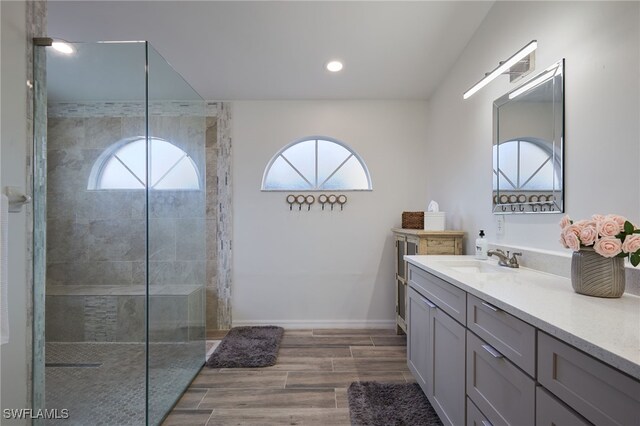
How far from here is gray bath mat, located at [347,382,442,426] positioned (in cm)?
176

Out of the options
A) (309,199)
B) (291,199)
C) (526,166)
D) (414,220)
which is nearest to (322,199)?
(309,199)

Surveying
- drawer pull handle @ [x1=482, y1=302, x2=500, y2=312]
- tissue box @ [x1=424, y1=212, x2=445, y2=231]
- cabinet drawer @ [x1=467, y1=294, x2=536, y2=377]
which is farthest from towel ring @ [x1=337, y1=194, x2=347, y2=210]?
drawer pull handle @ [x1=482, y1=302, x2=500, y2=312]

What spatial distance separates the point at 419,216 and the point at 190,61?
2.54 meters

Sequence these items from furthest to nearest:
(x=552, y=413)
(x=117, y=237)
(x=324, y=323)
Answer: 1. (x=324, y=323)
2. (x=117, y=237)
3. (x=552, y=413)

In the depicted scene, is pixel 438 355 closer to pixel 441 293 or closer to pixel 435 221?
pixel 441 293

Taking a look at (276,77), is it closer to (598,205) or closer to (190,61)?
(190,61)

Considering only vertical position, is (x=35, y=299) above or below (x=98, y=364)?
above

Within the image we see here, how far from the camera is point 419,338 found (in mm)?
1945

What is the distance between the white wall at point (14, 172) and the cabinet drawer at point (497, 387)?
200 cm

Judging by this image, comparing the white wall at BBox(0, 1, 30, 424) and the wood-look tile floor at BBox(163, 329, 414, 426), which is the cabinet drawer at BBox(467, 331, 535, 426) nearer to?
the wood-look tile floor at BBox(163, 329, 414, 426)

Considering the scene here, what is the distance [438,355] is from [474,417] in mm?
394

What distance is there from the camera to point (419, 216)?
111 inches

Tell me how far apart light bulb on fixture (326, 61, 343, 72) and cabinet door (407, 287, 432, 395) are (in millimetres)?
2007

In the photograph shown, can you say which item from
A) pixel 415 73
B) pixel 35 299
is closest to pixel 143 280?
pixel 35 299
